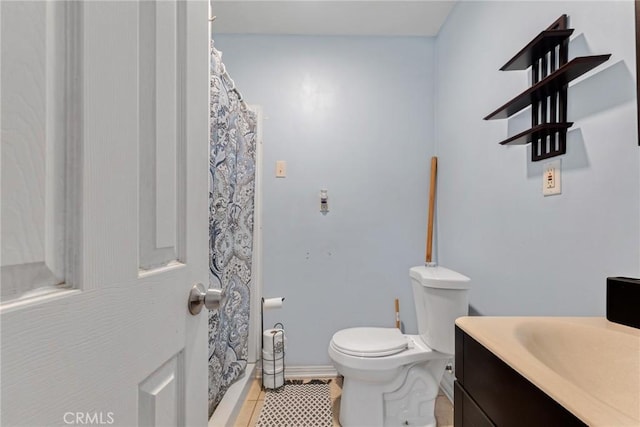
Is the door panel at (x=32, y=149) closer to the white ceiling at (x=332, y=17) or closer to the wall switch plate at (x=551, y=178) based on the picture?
the wall switch plate at (x=551, y=178)

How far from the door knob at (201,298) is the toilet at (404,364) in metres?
1.05

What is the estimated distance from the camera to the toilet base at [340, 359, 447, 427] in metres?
1.49

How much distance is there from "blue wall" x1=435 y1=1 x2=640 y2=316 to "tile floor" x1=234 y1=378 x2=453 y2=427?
642 millimetres

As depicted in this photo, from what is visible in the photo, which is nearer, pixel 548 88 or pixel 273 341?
pixel 548 88

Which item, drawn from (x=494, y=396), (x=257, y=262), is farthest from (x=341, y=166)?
(x=494, y=396)

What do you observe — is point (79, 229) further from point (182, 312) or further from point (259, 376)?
point (259, 376)

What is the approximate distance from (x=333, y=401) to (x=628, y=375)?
1472 mm

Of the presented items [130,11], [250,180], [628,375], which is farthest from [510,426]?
[250,180]

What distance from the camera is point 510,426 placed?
0.52 meters

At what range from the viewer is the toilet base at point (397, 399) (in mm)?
1487

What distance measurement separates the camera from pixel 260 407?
1705 millimetres

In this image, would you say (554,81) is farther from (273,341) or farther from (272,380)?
(272,380)

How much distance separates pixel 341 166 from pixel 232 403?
4.89 feet

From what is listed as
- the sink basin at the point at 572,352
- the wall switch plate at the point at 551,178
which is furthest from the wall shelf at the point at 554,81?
the sink basin at the point at 572,352
